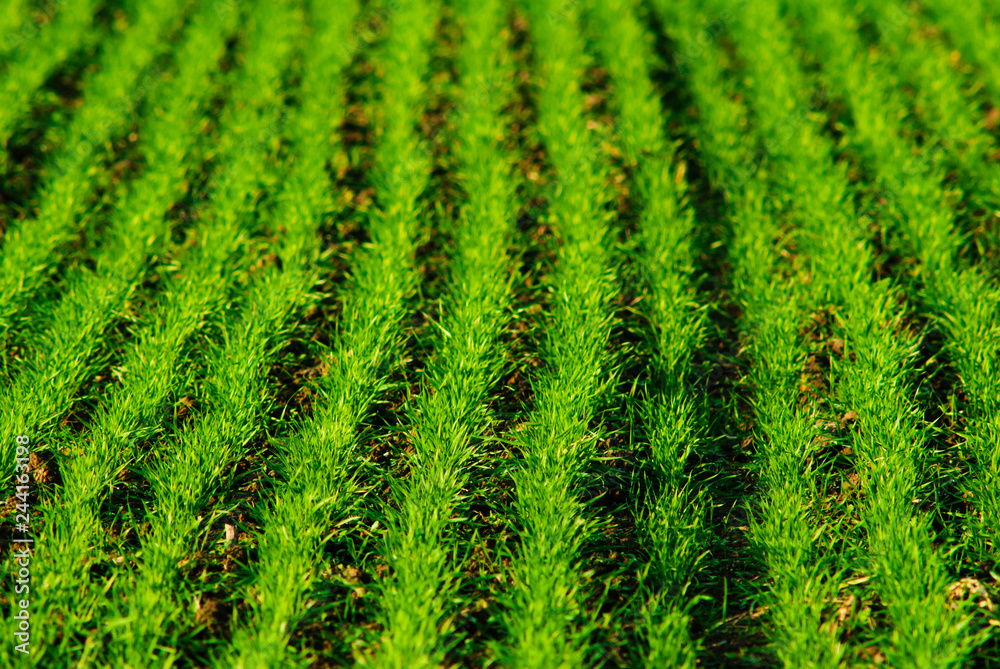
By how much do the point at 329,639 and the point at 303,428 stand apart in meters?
0.87

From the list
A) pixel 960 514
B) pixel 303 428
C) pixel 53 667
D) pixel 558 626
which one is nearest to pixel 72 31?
pixel 303 428

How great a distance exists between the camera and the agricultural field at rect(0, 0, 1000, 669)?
2.62 metres

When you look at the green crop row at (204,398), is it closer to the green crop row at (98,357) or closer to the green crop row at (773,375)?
the green crop row at (98,357)

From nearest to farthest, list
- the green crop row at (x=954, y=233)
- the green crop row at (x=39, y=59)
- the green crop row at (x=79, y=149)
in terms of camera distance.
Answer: the green crop row at (x=954, y=233) < the green crop row at (x=79, y=149) < the green crop row at (x=39, y=59)

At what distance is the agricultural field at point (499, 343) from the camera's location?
2.62 meters

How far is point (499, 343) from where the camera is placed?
3.43 meters

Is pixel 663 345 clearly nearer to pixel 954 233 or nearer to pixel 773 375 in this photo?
pixel 773 375

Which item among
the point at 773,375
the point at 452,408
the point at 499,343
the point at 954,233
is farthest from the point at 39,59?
the point at 954,233

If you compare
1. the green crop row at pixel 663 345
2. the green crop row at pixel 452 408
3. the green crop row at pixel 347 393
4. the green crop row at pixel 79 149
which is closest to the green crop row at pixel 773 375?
the green crop row at pixel 663 345

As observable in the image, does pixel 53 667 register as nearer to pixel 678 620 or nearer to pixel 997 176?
pixel 678 620

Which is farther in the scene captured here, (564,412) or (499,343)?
(499,343)

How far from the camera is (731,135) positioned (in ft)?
14.8

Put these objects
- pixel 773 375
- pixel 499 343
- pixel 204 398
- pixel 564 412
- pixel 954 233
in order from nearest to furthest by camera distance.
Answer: pixel 564 412, pixel 204 398, pixel 773 375, pixel 499 343, pixel 954 233

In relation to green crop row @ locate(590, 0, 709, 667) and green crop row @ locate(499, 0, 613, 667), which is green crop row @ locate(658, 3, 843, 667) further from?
green crop row @ locate(499, 0, 613, 667)
